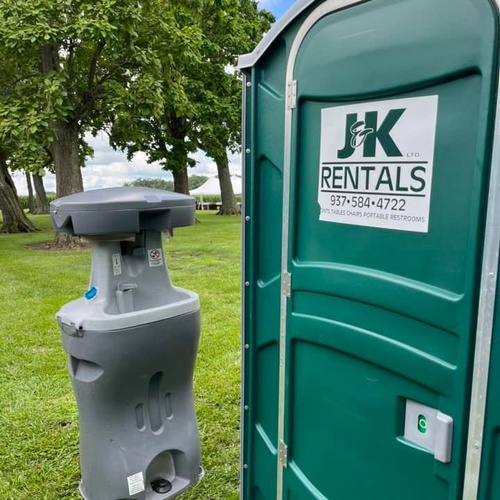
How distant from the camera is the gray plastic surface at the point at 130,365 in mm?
1987

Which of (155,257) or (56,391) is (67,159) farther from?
(155,257)

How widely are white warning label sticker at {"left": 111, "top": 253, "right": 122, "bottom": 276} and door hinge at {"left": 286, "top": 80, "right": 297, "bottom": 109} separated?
1028 mm

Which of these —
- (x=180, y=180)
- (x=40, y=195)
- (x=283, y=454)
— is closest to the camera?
(x=283, y=454)

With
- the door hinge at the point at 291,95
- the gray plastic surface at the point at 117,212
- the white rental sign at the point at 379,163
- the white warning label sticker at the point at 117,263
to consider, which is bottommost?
the white warning label sticker at the point at 117,263

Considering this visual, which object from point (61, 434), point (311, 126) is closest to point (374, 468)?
point (311, 126)

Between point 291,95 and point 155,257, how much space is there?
3.39 ft

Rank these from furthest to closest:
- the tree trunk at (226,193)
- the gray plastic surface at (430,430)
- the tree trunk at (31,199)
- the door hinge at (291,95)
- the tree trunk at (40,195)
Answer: the tree trunk at (31,199) → the tree trunk at (40,195) → the tree trunk at (226,193) → the door hinge at (291,95) → the gray plastic surface at (430,430)

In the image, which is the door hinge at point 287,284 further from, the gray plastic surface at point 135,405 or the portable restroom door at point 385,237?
the gray plastic surface at point 135,405

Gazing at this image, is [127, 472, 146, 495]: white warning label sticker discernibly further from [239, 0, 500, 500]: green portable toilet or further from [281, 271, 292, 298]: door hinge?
[281, 271, 292, 298]: door hinge

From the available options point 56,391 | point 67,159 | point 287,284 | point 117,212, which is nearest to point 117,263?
point 117,212

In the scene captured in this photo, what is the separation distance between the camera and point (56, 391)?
133 inches

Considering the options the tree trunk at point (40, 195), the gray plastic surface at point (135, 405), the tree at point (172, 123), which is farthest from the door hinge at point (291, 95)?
the tree trunk at point (40, 195)

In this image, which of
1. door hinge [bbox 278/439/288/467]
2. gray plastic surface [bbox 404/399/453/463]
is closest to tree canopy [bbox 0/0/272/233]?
door hinge [bbox 278/439/288/467]

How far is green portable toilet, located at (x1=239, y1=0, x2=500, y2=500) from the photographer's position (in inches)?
43.3
